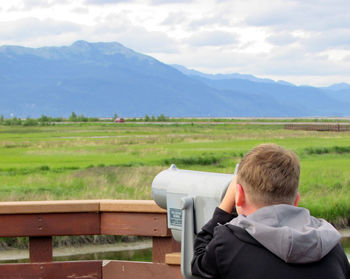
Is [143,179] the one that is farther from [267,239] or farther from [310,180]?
[267,239]

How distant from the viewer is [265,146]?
6.63 feet

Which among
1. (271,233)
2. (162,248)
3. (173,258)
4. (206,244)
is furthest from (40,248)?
(271,233)

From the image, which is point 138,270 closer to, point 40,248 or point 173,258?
point 173,258

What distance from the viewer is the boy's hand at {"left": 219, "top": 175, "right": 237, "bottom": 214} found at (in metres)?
2.16

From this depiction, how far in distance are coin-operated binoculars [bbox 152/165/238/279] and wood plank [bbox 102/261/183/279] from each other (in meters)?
0.70

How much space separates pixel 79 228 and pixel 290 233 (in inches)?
63.6

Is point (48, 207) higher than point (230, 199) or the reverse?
the reverse

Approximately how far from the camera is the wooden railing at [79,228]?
3221 mm

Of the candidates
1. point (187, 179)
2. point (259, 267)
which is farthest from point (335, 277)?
point (187, 179)

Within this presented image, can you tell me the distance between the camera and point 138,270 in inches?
126

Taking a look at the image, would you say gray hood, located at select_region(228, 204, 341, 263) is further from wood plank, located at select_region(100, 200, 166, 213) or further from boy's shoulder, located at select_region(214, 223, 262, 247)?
wood plank, located at select_region(100, 200, 166, 213)

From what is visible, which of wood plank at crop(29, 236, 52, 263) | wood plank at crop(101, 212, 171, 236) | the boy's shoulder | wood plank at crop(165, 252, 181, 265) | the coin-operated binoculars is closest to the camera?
the boy's shoulder

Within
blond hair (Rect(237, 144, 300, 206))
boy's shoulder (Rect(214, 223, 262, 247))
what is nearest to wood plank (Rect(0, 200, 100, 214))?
boy's shoulder (Rect(214, 223, 262, 247))

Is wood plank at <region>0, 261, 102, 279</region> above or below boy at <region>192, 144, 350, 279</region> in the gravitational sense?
below
